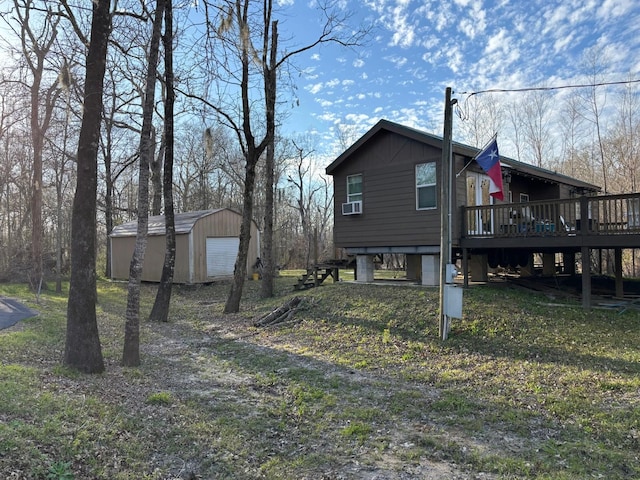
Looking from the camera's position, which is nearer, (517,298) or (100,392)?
(100,392)

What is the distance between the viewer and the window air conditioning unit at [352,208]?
45.6 feet

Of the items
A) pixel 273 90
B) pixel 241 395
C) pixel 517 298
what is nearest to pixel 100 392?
pixel 241 395

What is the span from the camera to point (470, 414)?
17.7 feet

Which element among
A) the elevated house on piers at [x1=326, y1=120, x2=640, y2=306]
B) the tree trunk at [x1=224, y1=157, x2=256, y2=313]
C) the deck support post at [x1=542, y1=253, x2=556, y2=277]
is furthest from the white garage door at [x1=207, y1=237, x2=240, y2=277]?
the deck support post at [x1=542, y1=253, x2=556, y2=277]

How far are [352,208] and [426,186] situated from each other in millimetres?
2642

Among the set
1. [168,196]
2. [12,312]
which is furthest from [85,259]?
[12,312]

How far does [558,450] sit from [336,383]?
3195 millimetres

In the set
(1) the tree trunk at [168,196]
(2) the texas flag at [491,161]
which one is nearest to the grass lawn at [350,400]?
(1) the tree trunk at [168,196]

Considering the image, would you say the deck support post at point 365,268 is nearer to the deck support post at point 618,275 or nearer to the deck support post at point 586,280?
the deck support post at point 586,280

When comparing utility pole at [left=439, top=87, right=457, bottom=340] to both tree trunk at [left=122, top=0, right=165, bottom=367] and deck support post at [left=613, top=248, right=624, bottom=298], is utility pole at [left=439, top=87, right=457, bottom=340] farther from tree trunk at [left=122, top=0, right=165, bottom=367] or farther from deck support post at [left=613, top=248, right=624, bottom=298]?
deck support post at [left=613, top=248, right=624, bottom=298]

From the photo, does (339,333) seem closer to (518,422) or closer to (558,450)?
(518,422)

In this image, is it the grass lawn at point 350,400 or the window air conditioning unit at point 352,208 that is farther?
the window air conditioning unit at point 352,208

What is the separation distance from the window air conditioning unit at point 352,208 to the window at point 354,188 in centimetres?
26

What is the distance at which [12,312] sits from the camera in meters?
12.1
